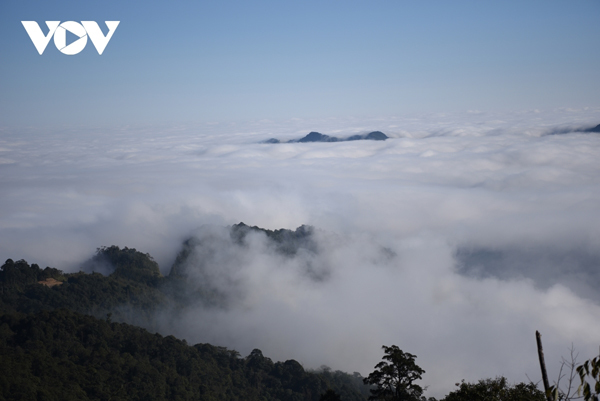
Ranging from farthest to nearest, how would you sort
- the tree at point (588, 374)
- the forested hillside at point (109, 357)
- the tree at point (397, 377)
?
the forested hillside at point (109, 357) < the tree at point (397, 377) < the tree at point (588, 374)

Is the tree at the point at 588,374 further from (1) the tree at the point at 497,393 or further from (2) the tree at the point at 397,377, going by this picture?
(2) the tree at the point at 397,377

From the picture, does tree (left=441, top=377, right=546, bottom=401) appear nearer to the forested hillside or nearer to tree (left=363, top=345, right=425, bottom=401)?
tree (left=363, top=345, right=425, bottom=401)

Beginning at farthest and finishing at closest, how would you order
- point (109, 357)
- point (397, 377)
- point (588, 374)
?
point (109, 357) → point (397, 377) → point (588, 374)

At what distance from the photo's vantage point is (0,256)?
12094cm

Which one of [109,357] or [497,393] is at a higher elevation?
[109,357]

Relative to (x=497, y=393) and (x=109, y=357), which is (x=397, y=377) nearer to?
(x=497, y=393)

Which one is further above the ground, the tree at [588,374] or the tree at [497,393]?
the tree at [588,374]

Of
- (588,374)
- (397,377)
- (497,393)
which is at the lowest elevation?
(497,393)

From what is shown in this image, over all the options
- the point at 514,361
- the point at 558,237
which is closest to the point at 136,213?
the point at 514,361

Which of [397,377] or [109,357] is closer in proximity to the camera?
[397,377]

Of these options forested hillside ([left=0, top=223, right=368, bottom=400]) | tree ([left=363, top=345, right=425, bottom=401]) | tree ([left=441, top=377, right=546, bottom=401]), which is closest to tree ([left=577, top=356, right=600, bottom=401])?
tree ([left=441, top=377, right=546, bottom=401])

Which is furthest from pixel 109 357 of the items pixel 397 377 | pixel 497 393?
pixel 497 393

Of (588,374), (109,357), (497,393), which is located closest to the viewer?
(588,374)

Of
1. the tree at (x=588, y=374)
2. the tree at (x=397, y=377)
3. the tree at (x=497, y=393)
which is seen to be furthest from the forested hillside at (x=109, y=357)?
the tree at (x=588, y=374)
